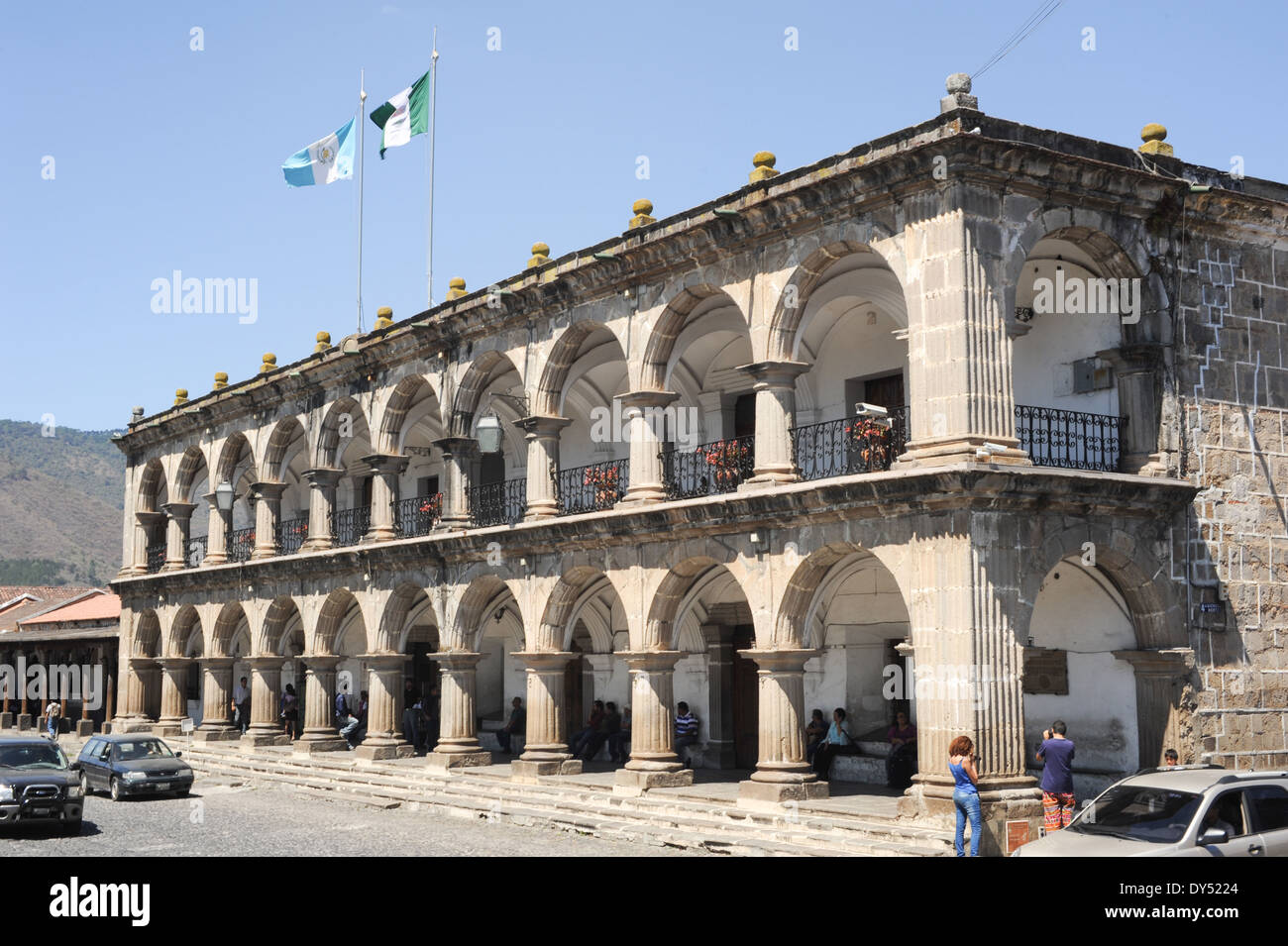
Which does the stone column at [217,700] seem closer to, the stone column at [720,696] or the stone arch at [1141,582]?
the stone column at [720,696]

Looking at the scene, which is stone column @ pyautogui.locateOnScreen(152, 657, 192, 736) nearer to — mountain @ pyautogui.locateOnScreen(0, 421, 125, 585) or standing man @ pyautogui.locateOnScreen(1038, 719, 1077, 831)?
standing man @ pyautogui.locateOnScreen(1038, 719, 1077, 831)

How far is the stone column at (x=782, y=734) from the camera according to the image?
18.0 meters

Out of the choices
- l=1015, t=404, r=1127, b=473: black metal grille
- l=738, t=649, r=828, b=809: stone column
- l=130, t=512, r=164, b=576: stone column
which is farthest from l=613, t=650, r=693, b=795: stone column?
l=130, t=512, r=164, b=576: stone column

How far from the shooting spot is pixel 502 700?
98.6ft

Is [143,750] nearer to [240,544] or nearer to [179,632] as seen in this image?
[240,544]

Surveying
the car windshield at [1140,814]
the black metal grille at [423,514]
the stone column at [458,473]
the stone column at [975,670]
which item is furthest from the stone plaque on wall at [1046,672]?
the black metal grille at [423,514]

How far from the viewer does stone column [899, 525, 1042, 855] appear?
50.8ft

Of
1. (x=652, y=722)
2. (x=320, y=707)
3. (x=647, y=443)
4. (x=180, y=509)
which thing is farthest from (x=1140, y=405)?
(x=180, y=509)

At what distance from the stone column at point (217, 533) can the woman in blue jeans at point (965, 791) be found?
2314cm

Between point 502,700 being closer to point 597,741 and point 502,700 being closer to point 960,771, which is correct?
point 597,741
